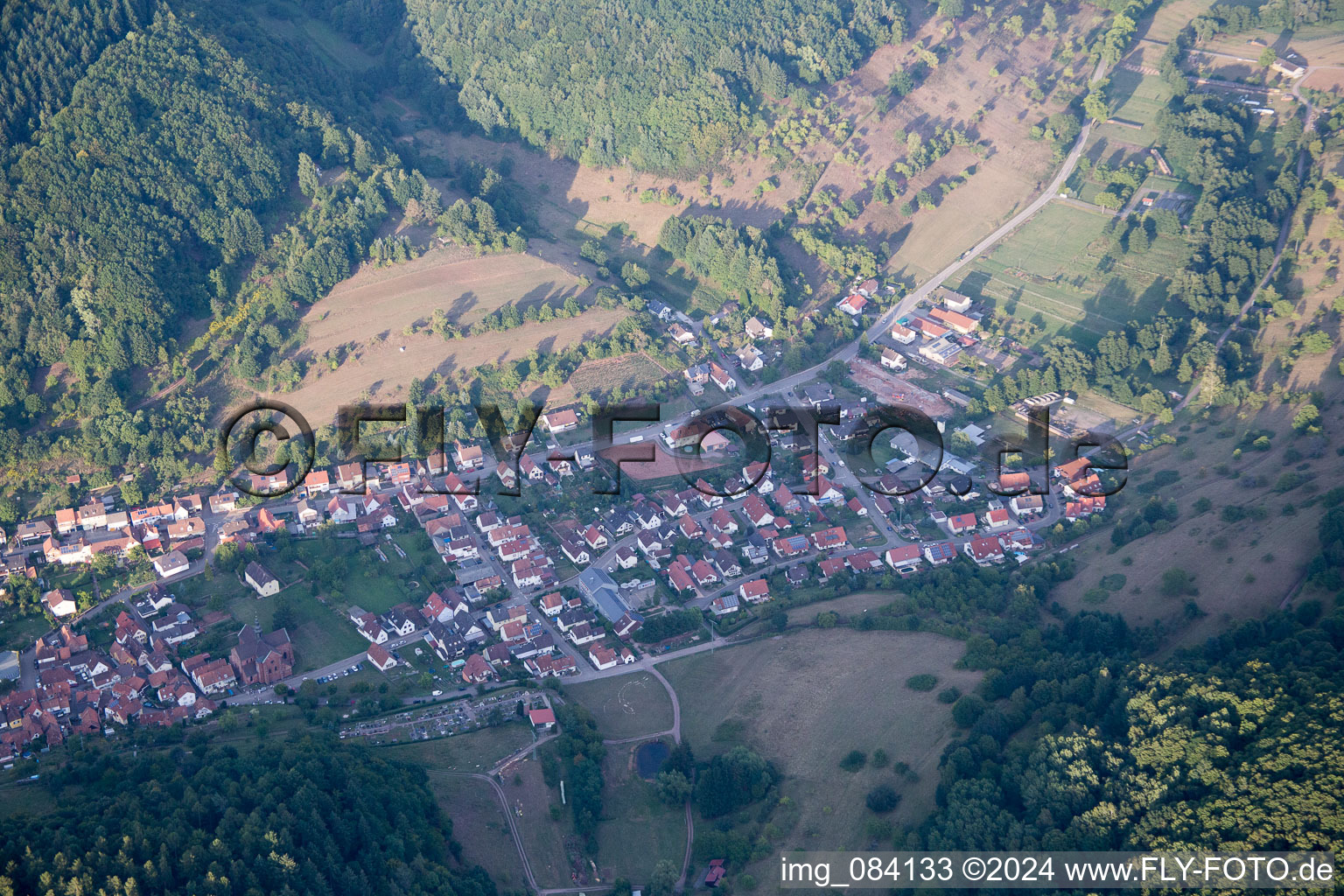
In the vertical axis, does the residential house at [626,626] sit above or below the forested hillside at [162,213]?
below

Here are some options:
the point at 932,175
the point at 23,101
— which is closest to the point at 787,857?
Answer: the point at 932,175

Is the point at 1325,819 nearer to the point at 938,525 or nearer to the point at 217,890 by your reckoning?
the point at 938,525

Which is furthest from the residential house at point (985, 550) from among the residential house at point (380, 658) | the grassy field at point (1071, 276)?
the residential house at point (380, 658)

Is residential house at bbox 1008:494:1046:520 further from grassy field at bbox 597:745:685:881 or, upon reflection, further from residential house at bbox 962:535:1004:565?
grassy field at bbox 597:745:685:881

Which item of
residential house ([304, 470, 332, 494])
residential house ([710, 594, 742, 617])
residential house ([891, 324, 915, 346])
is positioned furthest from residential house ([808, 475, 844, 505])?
residential house ([304, 470, 332, 494])

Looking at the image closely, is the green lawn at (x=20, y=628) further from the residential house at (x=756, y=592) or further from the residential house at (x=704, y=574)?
the residential house at (x=756, y=592)
